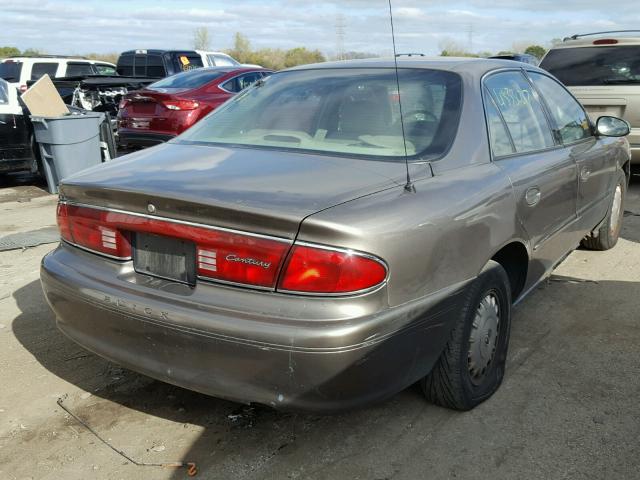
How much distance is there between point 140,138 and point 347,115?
696cm

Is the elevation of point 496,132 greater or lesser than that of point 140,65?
greater

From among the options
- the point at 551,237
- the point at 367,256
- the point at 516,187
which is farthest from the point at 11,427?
the point at 551,237

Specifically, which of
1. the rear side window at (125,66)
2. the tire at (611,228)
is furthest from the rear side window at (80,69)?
the tire at (611,228)

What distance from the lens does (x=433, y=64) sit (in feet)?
11.7

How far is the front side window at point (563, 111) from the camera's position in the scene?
13.6 ft

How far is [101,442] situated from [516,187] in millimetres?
2241

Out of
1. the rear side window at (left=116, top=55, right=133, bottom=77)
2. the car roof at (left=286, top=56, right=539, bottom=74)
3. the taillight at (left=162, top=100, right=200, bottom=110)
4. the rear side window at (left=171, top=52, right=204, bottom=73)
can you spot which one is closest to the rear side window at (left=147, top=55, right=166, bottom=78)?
the rear side window at (left=171, top=52, right=204, bottom=73)

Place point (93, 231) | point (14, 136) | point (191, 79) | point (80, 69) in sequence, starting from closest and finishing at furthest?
point (93, 231) → point (14, 136) → point (191, 79) → point (80, 69)

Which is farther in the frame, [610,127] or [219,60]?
[219,60]

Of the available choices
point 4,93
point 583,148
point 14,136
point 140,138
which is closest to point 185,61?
point 140,138

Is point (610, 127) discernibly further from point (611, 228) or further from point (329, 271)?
point (329, 271)

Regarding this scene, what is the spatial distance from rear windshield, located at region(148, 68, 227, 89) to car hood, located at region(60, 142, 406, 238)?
733 cm

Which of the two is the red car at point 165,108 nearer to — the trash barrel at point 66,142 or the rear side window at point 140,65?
the trash barrel at point 66,142

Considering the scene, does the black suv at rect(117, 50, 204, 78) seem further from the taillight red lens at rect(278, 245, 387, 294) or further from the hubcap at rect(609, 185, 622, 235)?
the taillight red lens at rect(278, 245, 387, 294)
